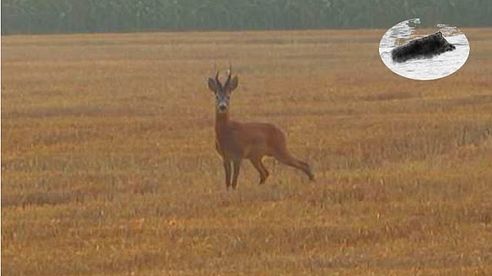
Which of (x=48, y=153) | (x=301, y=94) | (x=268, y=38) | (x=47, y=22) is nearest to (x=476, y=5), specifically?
(x=268, y=38)

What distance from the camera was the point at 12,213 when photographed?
13719 mm

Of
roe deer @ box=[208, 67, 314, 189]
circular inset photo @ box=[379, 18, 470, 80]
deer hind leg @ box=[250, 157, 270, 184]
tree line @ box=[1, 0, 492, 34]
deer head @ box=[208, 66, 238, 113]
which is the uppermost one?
circular inset photo @ box=[379, 18, 470, 80]

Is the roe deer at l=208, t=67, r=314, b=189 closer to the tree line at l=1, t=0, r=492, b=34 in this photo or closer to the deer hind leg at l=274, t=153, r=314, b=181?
the deer hind leg at l=274, t=153, r=314, b=181

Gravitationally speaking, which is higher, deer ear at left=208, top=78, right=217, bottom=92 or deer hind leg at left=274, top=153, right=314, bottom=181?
deer ear at left=208, top=78, right=217, bottom=92

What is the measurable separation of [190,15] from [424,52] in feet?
216

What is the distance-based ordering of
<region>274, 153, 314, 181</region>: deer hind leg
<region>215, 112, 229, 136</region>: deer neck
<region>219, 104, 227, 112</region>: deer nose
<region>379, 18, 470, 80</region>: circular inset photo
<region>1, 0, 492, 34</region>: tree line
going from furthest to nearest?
<region>1, 0, 492, 34</region>: tree line
<region>274, 153, 314, 181</region>: deer hind leg
<region>215, 112, 229, 136</region>: deer neck
<region>219, 104, 227, 112</region>: deer nose
<region>379, 18, 470, 80</region>: circular inset photo

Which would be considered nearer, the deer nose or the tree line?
the deer nose

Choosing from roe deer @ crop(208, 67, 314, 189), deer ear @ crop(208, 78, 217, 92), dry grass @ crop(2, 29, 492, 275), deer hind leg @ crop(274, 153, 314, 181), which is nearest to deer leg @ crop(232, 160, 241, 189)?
roe deer @ crop(208, 67, 314, 189)

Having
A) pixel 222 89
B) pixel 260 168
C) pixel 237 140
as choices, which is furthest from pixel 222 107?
pixel 260 168

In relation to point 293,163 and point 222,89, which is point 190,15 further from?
point 222,89

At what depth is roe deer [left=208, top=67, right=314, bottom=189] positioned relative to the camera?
14422mm

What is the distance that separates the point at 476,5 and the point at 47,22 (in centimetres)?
2210

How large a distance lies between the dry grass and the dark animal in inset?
1.48m

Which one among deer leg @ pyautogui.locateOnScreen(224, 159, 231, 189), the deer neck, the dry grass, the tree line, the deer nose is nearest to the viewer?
the dry grass
